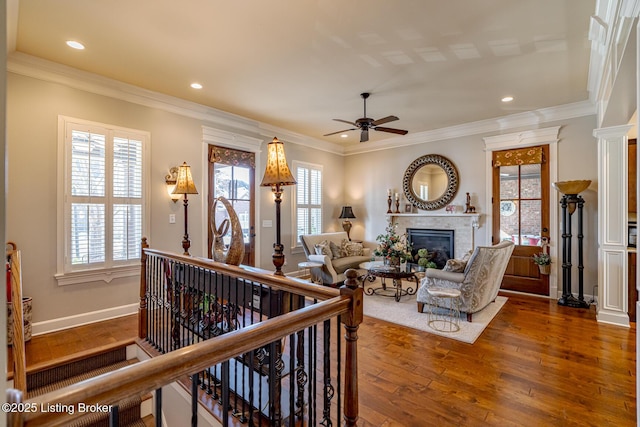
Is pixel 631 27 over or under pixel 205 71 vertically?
under

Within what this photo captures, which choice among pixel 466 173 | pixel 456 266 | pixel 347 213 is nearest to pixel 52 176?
pixel 456 266

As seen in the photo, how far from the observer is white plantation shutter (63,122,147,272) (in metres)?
3.36

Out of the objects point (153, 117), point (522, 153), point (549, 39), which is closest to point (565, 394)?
point (549, 39)

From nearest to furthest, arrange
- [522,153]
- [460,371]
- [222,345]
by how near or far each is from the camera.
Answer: [222,345] → [460,371] → [522,153]

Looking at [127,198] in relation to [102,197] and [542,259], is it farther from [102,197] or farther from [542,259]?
[542,259]

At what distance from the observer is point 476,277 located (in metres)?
3.49

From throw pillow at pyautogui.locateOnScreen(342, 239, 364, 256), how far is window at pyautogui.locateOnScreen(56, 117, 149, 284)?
3.35 metres

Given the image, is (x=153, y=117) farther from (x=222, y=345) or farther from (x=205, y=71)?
(x=222, y=345)

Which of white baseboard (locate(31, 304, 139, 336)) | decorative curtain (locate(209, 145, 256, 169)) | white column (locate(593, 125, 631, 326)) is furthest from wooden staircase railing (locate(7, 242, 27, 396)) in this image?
white column (locate(593, 125, 631, 326))

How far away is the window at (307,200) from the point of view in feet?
20.1

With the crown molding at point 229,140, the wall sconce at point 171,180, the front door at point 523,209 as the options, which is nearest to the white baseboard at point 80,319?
the wall sconce at point 171,180

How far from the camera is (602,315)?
3588 millimetres

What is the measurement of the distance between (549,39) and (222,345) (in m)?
3.68

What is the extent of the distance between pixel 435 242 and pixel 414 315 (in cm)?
228
